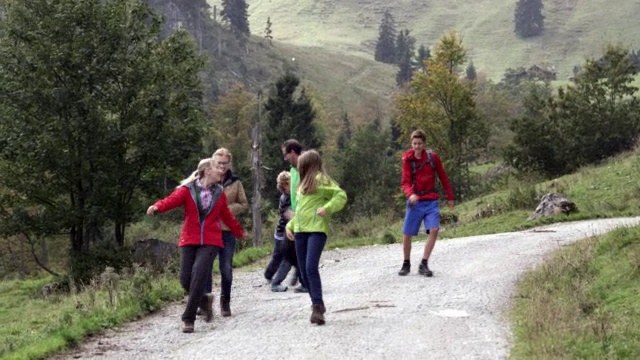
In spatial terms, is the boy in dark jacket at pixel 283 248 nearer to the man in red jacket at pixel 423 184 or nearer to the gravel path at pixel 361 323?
the gravel path at pixel 361 323

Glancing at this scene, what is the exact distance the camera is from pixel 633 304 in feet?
24.7

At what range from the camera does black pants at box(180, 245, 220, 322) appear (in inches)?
323

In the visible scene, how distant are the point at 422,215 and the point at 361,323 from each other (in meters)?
3.28

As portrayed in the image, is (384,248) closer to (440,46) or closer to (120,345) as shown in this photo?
(120,345)

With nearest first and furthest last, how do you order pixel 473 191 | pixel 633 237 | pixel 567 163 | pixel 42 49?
pixel 633 237
pixel 42 49
pixel 567 163
pixel 473 191

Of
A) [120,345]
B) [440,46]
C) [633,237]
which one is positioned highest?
[440,46]

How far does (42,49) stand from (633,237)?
2230cm

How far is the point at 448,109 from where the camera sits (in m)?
47.9

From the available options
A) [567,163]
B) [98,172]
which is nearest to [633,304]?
[98,172]

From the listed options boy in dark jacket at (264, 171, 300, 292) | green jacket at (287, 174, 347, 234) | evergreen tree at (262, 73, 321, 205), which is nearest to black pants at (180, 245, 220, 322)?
green jacket at (287, 174, 347, 234)

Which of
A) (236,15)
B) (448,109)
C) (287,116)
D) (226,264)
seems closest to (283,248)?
(226,264)

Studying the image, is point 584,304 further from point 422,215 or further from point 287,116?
point 287,116

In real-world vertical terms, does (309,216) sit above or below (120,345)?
above

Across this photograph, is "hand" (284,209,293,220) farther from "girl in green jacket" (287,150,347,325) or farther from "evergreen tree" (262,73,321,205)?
"evergreen tree" (262,73,321,205)
